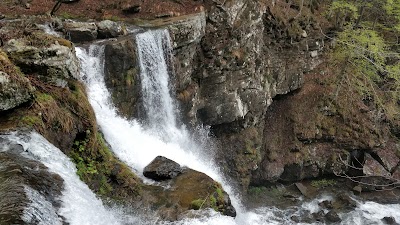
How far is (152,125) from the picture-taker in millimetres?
13445

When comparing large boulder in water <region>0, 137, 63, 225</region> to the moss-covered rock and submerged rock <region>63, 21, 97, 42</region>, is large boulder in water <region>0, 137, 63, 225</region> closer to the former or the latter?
submerged rock <region>63, 21, 97, 42</region>

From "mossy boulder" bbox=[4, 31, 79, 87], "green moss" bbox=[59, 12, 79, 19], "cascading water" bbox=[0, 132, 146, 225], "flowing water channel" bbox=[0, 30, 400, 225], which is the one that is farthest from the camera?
"green moss" bbox=[59, 12, 79, 19]

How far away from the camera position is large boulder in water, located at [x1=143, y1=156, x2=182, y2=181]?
877 centimetres

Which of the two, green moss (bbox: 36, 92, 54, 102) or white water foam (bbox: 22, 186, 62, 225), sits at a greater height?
green moss (bbox: 36, 92, 54, 102)

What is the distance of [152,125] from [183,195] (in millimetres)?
5737

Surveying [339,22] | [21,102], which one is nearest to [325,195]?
[339,22]

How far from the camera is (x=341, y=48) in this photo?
21.2 meters

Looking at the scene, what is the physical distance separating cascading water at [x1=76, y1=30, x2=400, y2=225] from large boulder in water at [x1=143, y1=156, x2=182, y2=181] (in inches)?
18.8

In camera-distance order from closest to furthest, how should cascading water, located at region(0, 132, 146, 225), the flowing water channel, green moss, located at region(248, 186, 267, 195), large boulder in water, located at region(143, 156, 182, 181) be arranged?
cascading water, located at region(0, 132, 146, 225), the flowing water channel, large boulder in water, located at region(143, 156, 182, 181), green moss, located at region(248, 186, 267, 195)

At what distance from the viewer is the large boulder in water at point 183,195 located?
7.67m

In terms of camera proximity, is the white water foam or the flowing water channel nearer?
the white water foam

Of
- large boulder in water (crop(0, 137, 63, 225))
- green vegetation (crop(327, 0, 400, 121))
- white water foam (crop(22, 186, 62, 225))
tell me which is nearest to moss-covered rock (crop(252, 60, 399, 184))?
green vegetation (crop(327, 0, 400, 121))

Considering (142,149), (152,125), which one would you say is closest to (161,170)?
(142,149)

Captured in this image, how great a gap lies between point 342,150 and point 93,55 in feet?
48.8
